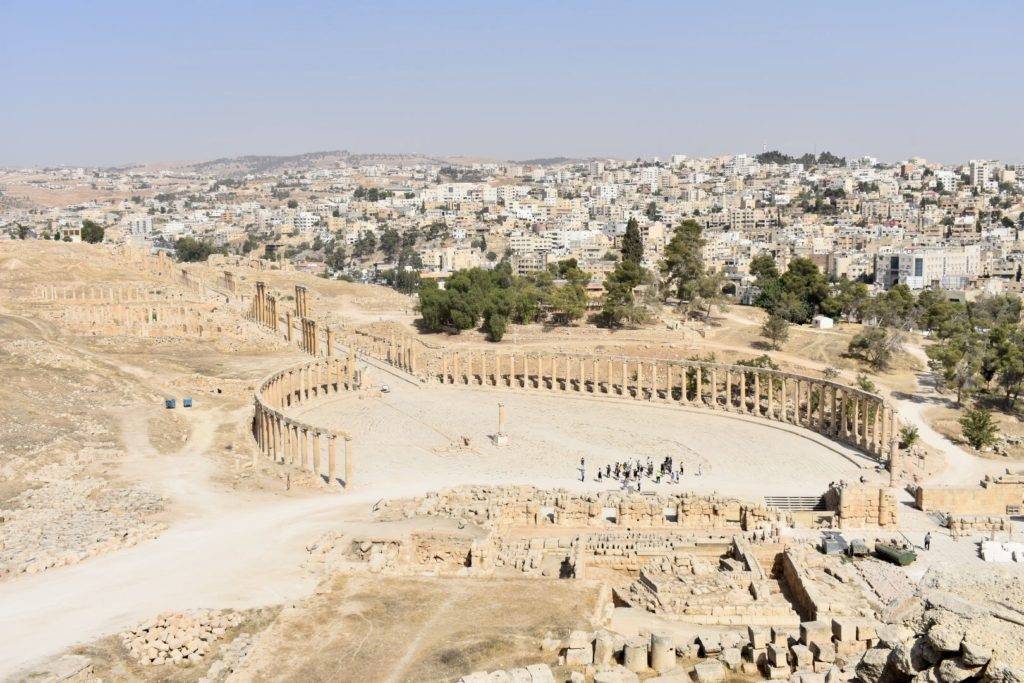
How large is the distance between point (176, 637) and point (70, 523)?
11.6m

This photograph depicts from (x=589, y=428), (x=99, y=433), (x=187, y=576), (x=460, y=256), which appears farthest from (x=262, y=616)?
(x=460, y=256)

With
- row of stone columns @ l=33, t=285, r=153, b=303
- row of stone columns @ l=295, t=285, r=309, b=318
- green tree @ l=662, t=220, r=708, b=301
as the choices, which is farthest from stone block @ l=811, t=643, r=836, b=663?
row of stone columns @ l=33, t=285, r=153, b=303

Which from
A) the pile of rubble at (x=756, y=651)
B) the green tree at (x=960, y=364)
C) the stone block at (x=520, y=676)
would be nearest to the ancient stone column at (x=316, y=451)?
the pile of rubble at (x=756, y=651)

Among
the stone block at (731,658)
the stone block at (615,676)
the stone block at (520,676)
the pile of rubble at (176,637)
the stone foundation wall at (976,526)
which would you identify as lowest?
the stone foundation wall at (976,526)

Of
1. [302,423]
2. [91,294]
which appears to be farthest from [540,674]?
[91,294]

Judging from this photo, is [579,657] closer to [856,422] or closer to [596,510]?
[596,510]

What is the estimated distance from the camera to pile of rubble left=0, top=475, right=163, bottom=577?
3078 centimetres

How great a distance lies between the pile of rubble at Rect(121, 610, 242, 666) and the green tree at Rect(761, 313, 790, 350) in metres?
64.9

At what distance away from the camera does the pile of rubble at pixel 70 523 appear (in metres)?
30.8

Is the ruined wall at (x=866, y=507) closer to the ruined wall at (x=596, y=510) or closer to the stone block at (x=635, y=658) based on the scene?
the ruined wall at (x=596, y=510)

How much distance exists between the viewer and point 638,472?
44844mm

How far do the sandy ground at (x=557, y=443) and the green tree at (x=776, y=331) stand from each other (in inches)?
1044

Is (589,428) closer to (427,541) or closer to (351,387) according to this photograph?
(351,387)

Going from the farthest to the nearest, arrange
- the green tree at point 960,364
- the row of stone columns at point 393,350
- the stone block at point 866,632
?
the row of stone columns at point 393,350
the green tree at point 960,364
the stone block at point 866,632
